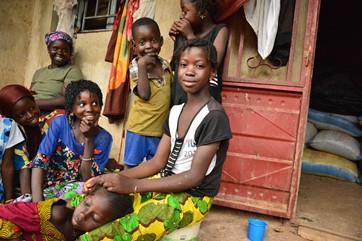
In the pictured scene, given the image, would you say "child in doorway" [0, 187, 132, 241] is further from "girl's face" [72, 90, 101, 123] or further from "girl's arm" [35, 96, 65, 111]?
"girl's arm" [35, 96, 65, 111]

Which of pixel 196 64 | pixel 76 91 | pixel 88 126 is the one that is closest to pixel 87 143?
pixel 88 126

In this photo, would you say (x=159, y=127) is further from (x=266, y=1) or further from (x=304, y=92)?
(x=266, y=1)

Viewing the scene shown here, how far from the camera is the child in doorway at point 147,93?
2502 mm

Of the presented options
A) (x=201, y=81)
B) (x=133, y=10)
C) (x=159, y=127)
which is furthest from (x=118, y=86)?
(x=201, y=81)

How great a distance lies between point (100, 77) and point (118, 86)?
2.07ft

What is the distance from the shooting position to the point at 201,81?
186 cm

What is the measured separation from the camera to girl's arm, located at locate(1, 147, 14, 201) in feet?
6.98

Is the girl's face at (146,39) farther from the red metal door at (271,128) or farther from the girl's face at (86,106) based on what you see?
the red metal door at (271,128)

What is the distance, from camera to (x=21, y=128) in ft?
7.43

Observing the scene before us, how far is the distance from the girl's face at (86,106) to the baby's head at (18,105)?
0.32 meters

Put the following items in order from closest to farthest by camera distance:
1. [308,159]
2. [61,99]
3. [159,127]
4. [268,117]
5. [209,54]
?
1. [209,54]
2. [159,127]
3. [268,117]
4. [61,99]
5. [308,159]

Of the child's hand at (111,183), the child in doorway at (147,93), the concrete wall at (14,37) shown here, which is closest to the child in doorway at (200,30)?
the child in doorway at (147,93)

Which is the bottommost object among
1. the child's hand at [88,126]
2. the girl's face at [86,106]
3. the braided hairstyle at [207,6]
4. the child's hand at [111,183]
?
the child's hand at [111,183]

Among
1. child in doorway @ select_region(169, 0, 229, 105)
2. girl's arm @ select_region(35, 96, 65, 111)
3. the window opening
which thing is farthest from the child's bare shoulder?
the window opening
